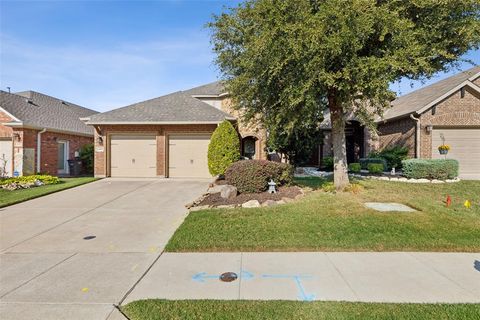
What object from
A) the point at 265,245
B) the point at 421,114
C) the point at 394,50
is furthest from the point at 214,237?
the point at 421,114

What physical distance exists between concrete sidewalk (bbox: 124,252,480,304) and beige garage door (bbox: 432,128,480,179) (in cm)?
1199

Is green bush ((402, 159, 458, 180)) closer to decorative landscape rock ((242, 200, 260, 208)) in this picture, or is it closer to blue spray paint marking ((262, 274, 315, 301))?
decorative landscape rock ((242, 200, 260, 208))

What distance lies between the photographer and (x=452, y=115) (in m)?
14.2

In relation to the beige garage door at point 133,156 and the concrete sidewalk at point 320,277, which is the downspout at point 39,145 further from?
the concrete sidewalk at point 320,277

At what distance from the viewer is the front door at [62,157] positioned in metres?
16.8

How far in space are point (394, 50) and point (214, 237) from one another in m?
6.78

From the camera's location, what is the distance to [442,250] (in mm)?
5035

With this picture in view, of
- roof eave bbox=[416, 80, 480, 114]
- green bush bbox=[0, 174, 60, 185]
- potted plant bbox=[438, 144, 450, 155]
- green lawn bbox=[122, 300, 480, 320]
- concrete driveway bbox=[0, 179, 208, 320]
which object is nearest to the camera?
green lawn bbox=[122, 300, 480, 320]

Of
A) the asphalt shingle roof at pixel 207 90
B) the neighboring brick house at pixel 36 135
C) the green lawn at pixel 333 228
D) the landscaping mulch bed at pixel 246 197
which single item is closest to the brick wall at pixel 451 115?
the green lawn at pixel 333 228

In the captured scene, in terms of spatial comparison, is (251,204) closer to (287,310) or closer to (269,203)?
(269,203)

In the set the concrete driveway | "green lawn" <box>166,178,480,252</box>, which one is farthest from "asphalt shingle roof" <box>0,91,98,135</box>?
"green lawn" <box>166,178,480,252</box>

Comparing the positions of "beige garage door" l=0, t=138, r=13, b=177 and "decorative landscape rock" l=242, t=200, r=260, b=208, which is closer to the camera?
"decorative landscape rock" l=242, t=200, r=260, b=208

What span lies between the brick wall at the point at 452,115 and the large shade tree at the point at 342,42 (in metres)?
6.40

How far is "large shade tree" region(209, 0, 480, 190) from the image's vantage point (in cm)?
664
